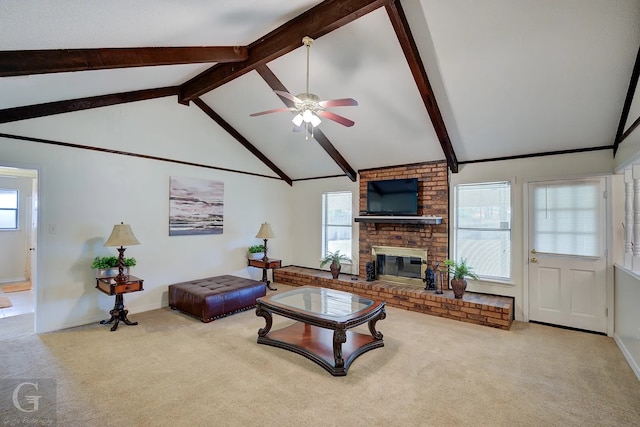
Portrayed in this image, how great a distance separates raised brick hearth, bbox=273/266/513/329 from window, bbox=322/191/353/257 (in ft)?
2.29

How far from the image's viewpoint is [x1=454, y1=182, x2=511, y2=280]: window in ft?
15.0

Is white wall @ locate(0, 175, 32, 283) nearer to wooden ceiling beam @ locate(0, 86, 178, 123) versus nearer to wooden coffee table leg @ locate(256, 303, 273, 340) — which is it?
wooden ceiling beam @ locate(0, 86, 178, 123)

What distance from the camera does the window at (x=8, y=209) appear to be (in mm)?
6082

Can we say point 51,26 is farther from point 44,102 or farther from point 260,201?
point 260,201

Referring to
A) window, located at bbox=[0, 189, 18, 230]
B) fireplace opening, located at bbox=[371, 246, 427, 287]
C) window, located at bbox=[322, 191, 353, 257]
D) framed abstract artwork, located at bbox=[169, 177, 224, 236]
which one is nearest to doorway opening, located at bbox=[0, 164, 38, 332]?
window, located at bbox=[0, 189, 18, 230]

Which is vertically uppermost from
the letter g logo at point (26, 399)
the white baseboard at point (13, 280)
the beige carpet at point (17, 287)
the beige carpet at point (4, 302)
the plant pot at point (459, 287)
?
the plant pot at point (459, 287)

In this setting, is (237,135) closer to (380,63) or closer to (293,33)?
(293,33)

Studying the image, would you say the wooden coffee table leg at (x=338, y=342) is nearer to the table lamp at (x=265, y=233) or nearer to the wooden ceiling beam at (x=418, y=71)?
the wooden ceiling beam at (x=418, y=71)

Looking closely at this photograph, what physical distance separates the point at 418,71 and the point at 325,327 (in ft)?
9.68

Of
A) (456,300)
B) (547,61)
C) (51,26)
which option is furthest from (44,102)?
(456,300)

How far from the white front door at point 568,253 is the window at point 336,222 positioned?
10.6ft

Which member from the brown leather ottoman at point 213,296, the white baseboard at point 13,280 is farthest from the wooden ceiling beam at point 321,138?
the white baseboard at point 13,280

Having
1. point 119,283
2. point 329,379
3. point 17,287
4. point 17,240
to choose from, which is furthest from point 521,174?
point 17,240

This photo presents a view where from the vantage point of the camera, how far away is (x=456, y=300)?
4387 millimetres
